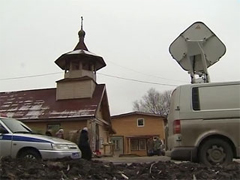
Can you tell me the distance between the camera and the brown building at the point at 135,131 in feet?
130

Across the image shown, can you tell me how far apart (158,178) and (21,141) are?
4164mm

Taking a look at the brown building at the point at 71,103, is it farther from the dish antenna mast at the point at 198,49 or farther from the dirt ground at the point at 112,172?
the dirt ground at the point at 112,172

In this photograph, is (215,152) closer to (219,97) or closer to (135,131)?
(219,97)

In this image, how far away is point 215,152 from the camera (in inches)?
291

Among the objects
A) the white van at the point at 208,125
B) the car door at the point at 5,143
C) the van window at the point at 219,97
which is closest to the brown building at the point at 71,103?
the car door at the point at 5,143

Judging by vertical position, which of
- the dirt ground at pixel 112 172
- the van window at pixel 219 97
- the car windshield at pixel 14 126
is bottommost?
the dirt ground at pixel 112 172

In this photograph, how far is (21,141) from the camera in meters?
8.38

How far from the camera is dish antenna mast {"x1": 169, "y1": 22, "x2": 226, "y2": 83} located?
9.53m

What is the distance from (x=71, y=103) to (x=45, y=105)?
90.3 inches

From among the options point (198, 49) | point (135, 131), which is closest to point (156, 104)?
point (135, 131)

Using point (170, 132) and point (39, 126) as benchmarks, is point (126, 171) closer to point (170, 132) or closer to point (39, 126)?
point (170, 132)

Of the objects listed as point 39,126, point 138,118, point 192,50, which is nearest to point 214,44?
point 192,50

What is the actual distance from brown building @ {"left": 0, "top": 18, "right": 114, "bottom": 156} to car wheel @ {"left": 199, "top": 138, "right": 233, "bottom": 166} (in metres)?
16.5

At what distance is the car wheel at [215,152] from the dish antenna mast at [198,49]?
2.50 meters
